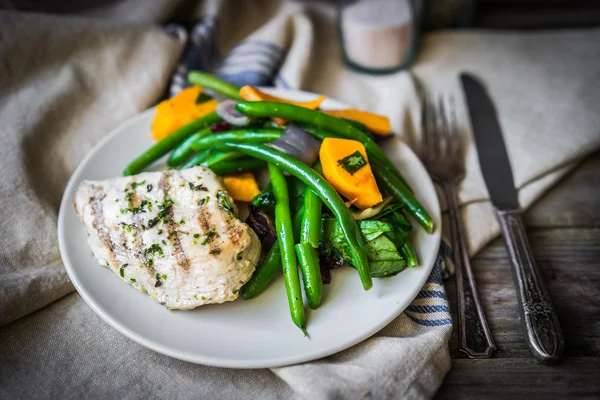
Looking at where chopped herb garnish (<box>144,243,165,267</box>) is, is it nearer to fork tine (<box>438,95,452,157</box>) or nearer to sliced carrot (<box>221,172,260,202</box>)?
sliced carrot (<box>221,172,260,202</box>)

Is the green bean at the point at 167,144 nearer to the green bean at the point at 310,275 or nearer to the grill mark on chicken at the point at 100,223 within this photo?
the grill mark on chicken at the point at 100,223

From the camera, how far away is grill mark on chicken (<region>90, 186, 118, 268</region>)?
2689 mm

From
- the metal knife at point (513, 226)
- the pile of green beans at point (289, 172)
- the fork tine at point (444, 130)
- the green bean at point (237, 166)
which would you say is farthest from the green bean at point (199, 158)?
the metal knife at point (513, 226)

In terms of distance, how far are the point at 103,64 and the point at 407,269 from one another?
105 inches

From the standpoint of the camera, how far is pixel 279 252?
279 centimetres

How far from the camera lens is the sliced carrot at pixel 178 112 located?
3443mm

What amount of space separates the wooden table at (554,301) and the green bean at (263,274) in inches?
39.9

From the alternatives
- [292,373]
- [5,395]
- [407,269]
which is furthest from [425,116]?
[5,395]

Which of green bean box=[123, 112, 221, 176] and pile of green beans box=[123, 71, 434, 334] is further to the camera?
green bean box=[123, 112, 221, 176]

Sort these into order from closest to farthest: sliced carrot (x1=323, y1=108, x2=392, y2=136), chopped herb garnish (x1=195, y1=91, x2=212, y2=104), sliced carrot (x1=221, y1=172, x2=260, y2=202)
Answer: sliced carrot (x1=221, y1=172, x2=260, y2=202) < sliced carrot (x1=323, y1=108, x2=392, y2=136) < chopped herb garnish (x1=195, y1=91, x2=212, y2=104)

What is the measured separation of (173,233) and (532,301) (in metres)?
1.88

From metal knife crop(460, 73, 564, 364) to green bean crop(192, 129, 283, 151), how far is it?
1.46 metres

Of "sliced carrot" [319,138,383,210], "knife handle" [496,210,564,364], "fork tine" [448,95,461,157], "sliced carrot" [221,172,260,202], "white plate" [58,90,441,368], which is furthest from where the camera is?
"fork tine" [448,95,461,157]

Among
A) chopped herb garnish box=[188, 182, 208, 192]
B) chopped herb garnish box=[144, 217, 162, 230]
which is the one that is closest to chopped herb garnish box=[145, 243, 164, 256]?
chopped herb garnish box=[144, 217, 162, 230]
